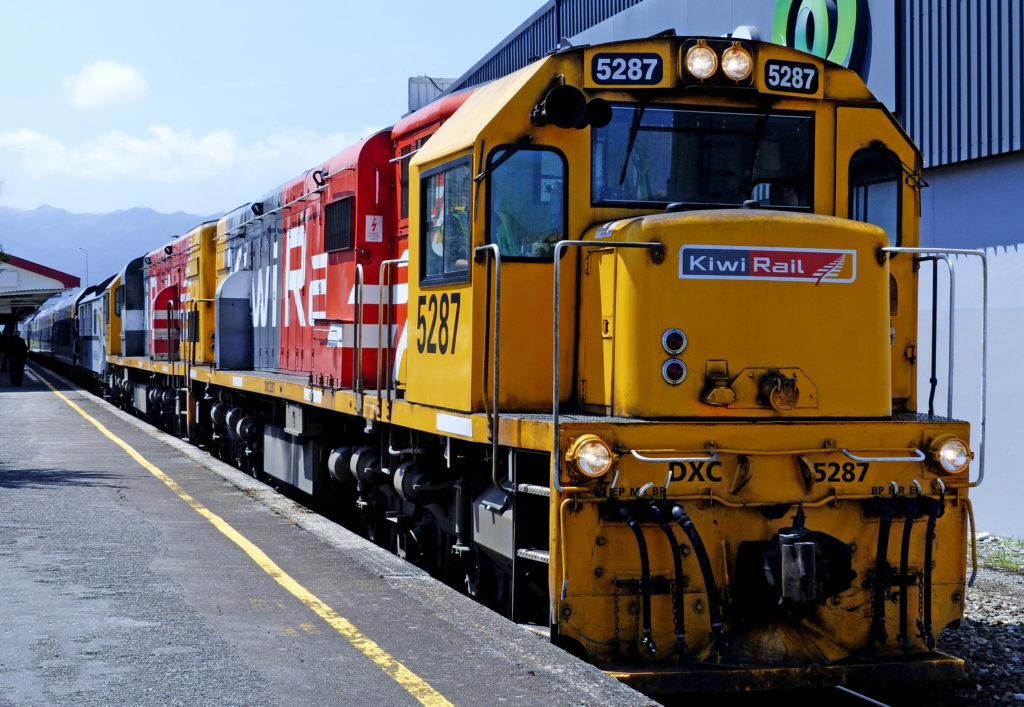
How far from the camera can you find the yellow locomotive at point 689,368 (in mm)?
5211

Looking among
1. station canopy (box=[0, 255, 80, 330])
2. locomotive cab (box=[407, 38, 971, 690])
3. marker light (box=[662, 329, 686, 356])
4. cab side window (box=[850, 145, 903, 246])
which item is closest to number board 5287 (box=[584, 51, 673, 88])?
locomotive cab (box=[407, 38, 971, 690])

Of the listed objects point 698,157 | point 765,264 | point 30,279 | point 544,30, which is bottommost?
point 765,264

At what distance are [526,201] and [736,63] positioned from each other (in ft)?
4.47

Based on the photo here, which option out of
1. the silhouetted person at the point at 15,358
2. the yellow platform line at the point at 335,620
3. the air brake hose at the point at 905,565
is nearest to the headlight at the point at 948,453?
the air brake hose at the point at 905,565

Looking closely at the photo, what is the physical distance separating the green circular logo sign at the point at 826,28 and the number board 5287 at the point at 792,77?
5602mm

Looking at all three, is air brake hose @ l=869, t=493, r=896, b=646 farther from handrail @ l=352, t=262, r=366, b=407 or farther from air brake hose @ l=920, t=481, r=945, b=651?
A: handrail @ l=352, t=262, r=366, b=407

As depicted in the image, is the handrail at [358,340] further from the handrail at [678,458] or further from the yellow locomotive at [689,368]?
the handrail at [678,458]

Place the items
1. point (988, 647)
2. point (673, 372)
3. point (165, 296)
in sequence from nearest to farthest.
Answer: point (673, 372) → point (988, 647) → point (165, 296)

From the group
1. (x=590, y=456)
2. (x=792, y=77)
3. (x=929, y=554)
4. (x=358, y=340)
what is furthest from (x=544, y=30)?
(x=590, y=456)

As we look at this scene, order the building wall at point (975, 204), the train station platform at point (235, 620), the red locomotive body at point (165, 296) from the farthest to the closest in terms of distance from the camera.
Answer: the red locomotive body at point (165, 296) < the building wall at point (975, 204) < the train station platform at point (235, 620)

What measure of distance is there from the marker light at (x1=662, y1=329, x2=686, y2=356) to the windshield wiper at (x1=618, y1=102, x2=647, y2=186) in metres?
1.02

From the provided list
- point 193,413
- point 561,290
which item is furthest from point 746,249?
point 193,413

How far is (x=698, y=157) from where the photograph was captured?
6109 mm

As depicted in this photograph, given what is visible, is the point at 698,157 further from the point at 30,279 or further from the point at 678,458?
the point at 30,279
